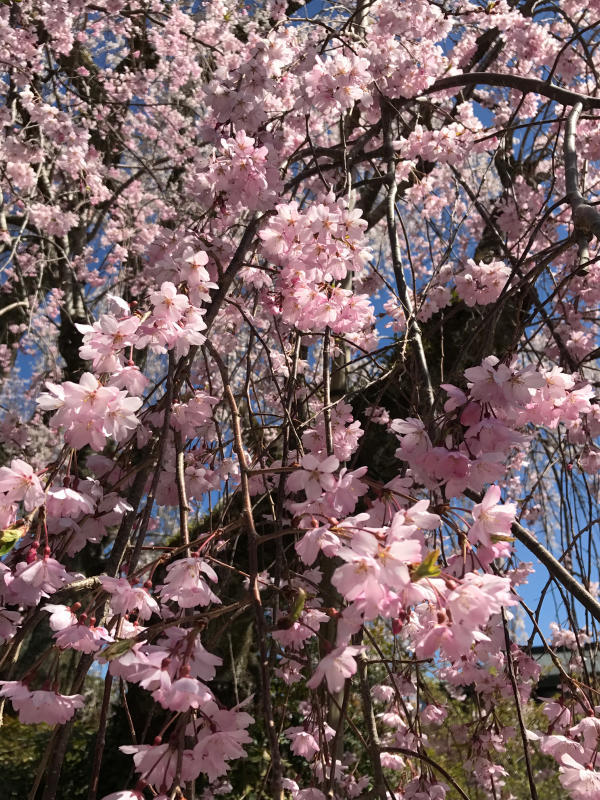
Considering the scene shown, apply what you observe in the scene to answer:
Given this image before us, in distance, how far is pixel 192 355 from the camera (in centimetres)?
146

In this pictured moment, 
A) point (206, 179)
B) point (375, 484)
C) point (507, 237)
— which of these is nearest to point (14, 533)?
point (375, 484)

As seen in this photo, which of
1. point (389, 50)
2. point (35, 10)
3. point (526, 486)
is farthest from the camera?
point (526, 486)

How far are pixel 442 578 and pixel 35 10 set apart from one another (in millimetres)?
4369

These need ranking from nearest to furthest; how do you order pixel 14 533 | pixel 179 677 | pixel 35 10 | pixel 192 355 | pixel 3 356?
pixel 179 677
pixel 14 533
pixel 192 355
pixel 35 10
pixel 3 356

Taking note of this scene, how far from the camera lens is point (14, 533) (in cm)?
95

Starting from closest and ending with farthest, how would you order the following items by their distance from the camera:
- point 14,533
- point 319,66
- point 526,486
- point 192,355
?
point 14,533
point 192,355
point 319,66
point 526,486

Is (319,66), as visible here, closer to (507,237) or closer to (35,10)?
(507,237)

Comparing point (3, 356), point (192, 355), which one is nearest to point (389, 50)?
point (192, 355)

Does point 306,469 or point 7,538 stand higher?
point 306,469

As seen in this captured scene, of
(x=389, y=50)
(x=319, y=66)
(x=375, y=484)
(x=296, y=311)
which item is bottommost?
(x=375, y=484)

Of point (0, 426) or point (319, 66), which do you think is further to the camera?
point (0, 426)

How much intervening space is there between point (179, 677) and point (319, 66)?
5.44 ft

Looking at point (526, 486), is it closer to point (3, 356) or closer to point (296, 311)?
point (296, 311)

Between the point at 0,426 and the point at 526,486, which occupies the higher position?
the point at 526,486
